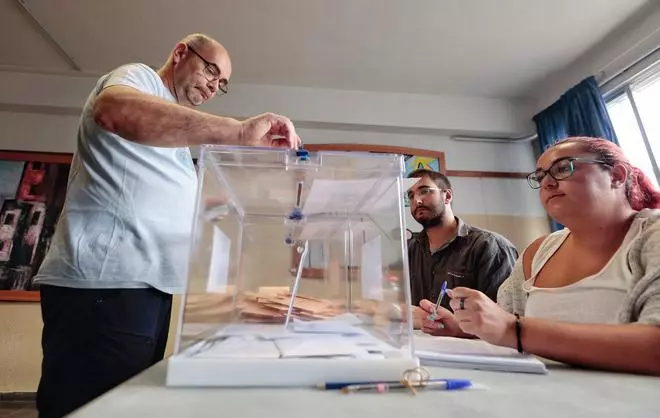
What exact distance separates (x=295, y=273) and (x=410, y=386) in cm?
51

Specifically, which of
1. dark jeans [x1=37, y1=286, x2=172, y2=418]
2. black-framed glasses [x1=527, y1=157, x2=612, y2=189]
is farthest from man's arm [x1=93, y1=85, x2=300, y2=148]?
black-framed glasses [x1=527, y1=157, x2=612, y2=189]

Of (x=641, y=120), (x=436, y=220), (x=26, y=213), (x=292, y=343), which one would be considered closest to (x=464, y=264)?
(x=436, y=220)

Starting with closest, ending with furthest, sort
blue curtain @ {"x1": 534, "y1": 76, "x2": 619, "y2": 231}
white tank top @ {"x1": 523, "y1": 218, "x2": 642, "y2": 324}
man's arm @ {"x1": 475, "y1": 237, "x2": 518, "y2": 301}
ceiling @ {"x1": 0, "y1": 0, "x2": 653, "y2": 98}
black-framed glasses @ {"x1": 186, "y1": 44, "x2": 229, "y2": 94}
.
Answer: white tank top @ {"x1": 523, "y1": 218, "x2": 642, "y2": 324} → black-framed glasses @ {"x1": 186, "y1": 44, "x2": 229, "y2": 94} → man's arm @ {"x1": 475, "y1": 237, "x2": 518, "y2": 301} → ceiling @ {"x1": 0, "y1": 0, "x2": 653, "y2": 98} → blue curtain @ {"x1": 534, "y1": 76, "x2": 619, "y2": 231}

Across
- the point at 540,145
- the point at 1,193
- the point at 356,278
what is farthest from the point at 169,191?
the point at 540,145

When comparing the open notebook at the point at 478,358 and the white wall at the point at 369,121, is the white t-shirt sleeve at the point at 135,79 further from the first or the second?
the white wall at the point at 369,121

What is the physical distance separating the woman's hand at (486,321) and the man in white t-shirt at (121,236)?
44 centimetres

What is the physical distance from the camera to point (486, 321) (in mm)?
625

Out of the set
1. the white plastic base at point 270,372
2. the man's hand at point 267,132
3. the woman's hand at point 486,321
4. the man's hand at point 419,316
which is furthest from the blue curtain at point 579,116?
the white plastic base at point 270,372

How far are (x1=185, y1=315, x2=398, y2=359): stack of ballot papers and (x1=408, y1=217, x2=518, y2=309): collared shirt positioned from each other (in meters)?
1.18

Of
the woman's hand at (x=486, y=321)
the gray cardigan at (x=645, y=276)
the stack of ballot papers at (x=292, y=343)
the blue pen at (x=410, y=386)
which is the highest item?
the gray cardigan at (x=645, y=276)

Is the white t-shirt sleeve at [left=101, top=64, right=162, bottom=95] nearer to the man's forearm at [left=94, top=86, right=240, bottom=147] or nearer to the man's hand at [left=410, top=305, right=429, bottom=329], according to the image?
the man's forearm at [left=94, top=86, right=240, bottom=147]

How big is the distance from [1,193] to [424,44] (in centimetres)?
280

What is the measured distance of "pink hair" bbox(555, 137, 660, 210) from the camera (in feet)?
3.07

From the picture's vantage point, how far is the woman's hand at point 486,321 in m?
0.62
